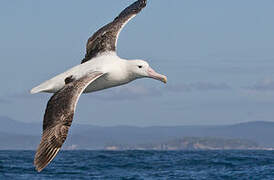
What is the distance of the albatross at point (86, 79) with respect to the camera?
11.6 metres

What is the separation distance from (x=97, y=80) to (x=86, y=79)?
79 cm

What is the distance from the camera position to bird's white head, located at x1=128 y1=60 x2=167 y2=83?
14234 millimetres

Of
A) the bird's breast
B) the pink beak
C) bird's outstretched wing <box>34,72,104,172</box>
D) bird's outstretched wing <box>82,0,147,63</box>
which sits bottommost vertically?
bird's outstretched wing <box>34,72,104,172</box>

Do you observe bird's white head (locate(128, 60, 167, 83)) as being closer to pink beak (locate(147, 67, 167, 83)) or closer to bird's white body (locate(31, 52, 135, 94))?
pink beak (locate(147, 67, 167, 83))

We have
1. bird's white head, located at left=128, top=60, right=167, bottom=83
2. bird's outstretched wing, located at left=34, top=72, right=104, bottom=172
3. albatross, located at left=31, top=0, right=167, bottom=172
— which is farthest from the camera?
bird's white head, located at left=128, top=60, right=167, bottom=83

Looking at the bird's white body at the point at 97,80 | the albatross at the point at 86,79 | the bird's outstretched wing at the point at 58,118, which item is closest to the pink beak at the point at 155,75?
the albatross at the point at 86,79

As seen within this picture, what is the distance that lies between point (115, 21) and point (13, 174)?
24.8m

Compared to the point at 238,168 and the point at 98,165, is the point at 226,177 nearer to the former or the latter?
the point at 238,168

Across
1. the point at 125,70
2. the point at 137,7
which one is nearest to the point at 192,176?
the point at 137,7

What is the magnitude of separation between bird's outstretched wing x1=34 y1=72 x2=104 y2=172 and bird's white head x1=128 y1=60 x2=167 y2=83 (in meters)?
1.07

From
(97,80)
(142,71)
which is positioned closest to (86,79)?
(97,80)

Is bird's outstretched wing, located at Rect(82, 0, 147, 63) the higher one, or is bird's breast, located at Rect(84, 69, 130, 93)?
bird's outstretched wing, located at Rect(82, 0, 147, 63)

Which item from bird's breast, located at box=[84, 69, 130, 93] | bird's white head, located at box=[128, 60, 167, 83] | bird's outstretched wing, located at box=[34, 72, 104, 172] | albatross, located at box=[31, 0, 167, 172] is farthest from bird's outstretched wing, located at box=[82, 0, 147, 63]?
bird's outstretched wing, located at box=[34, 72, 104, 172]

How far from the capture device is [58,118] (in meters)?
12.1
